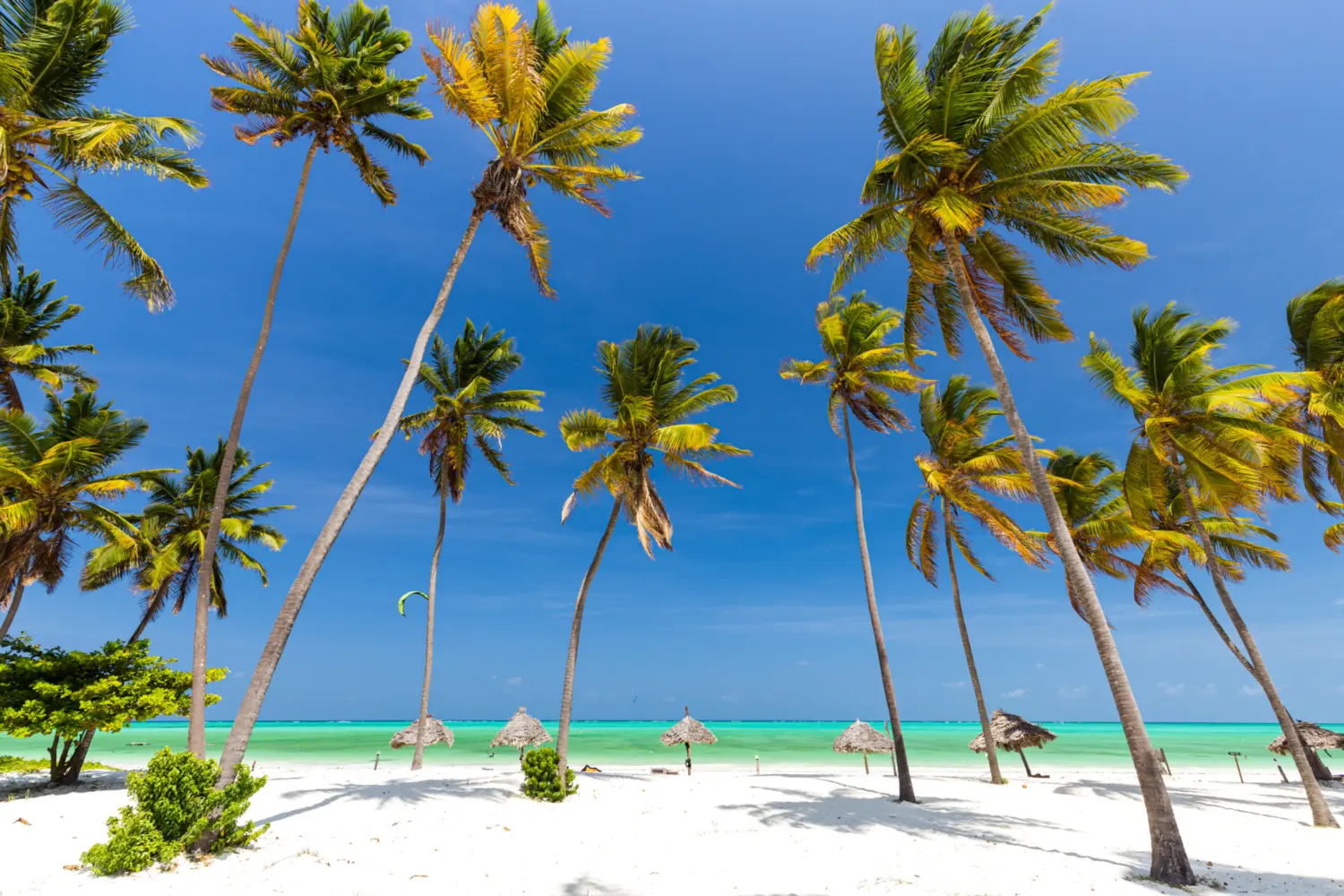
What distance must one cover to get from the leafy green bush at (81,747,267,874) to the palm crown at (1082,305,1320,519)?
18.2 metres

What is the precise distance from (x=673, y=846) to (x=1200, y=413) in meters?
15.1

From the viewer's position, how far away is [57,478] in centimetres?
1569

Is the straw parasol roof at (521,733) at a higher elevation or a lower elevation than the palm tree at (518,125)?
lower

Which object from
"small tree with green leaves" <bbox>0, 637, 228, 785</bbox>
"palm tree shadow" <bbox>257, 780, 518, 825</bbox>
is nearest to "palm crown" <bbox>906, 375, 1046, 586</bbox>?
"palm tree shadow" <bbox>257, 780, 518, 825</bbox>

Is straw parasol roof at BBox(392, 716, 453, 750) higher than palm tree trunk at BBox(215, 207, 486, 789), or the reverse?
palm tree trunk at BBox(215, 207, 486, 789)

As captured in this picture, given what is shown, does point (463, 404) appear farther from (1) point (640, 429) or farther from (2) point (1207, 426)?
(2) point (1207, 426)

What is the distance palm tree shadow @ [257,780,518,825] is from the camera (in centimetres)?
1124

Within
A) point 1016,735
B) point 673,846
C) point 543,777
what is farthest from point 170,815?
point 1016,735

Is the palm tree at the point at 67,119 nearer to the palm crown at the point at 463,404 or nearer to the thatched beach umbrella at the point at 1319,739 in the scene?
the palm crown at the point at 463,404

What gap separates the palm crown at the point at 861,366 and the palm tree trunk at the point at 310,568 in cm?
1028

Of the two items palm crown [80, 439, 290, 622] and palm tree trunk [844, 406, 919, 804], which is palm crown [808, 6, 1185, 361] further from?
palm crown [80, 439, 290, 622]

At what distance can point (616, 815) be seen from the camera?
1201 cm

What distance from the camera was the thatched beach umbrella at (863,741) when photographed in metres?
24.0

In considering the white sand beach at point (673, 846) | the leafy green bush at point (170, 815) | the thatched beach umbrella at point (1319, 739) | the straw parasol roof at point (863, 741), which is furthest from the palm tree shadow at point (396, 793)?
the thatched beach umbrella at point (1319, 739)
